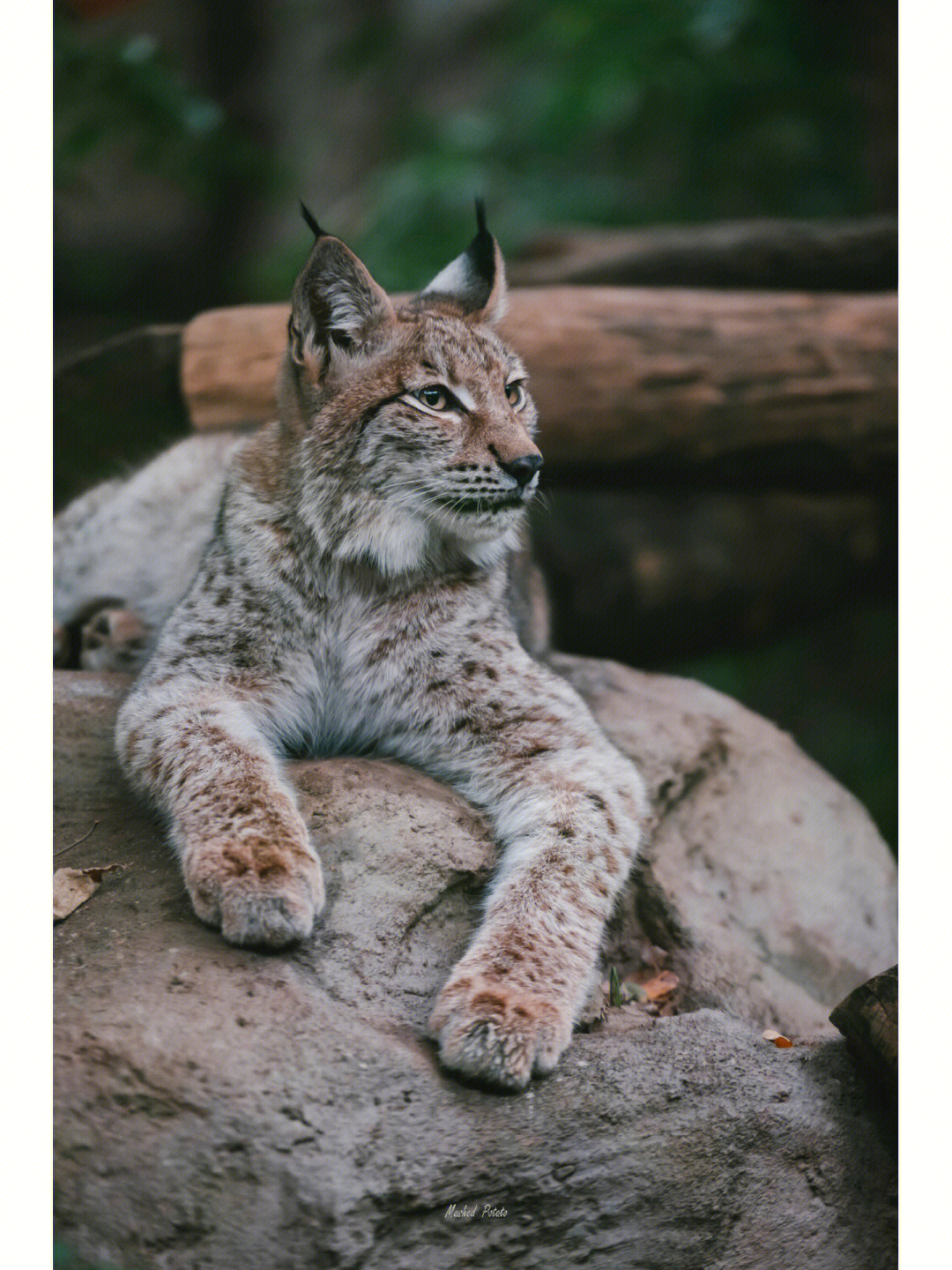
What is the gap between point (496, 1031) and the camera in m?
2.14

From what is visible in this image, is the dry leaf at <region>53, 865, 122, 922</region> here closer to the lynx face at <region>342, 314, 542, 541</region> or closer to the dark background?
the lynx face at <region>342, 314, 542, 541</region>

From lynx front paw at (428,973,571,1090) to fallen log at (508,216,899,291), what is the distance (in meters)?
3.25

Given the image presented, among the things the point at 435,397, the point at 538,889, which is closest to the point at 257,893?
the point at 538,889

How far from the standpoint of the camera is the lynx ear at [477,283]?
314 cm

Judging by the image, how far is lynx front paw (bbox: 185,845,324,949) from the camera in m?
2.21

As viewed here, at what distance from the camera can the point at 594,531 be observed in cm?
511

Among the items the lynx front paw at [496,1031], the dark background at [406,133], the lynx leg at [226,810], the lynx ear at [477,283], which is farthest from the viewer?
the dark background at [406,133]

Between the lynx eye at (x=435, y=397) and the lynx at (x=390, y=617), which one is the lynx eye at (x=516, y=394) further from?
the lynx eye at (x=435, y=397)

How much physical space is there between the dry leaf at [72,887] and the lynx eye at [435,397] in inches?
52.6

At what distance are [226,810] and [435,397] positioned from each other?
1142 millimetres

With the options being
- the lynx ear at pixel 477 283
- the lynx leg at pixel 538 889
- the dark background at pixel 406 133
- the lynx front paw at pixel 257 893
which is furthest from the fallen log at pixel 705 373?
the lynx front paw at pixel 257 893

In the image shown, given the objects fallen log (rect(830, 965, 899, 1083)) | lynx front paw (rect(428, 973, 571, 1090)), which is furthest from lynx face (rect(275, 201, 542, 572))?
fallen log (rect(830, 965, 899, 1083))

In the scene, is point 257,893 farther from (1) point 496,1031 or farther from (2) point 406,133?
(2) point 406,133

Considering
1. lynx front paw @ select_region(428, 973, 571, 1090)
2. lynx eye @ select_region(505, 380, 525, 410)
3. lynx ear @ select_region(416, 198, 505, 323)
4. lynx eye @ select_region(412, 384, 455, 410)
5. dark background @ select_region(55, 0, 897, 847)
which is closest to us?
lynx front paw @ select_region(428, 973, 571, 1090)
